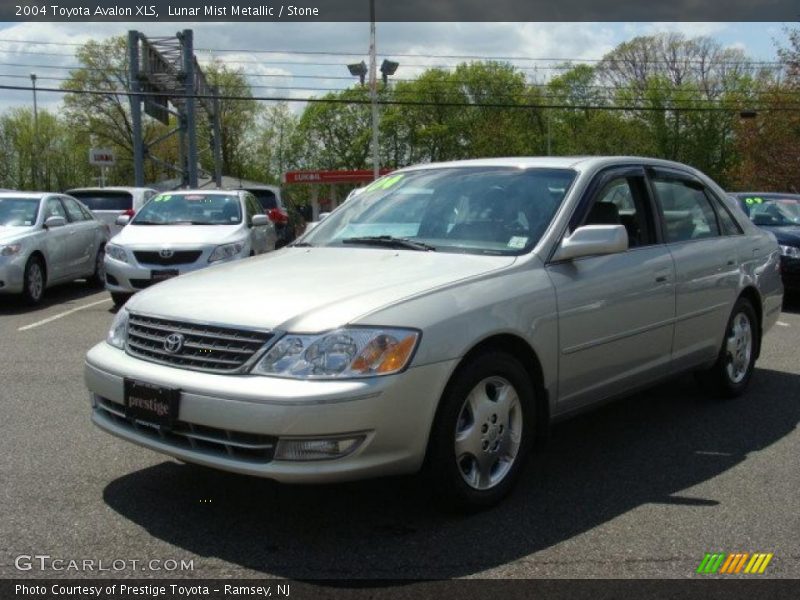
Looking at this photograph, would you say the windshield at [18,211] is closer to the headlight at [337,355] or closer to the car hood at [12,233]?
the car hood at [12,233]

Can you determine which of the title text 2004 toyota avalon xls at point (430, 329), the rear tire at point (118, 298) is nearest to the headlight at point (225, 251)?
the rear tire at point (118, 298)

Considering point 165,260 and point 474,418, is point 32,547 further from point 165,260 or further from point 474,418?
point 165,260

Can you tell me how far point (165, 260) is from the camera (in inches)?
407

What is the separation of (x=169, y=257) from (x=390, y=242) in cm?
628

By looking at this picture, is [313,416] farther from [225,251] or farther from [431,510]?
[225,251]

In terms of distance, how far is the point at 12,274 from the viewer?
10.5 metres

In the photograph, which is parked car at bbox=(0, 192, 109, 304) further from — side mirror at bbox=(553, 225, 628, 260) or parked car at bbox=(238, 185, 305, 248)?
side mirror at bbox=(553, 225, 628, 260)

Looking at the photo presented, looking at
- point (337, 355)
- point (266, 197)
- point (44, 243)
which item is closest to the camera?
point (337, 355)

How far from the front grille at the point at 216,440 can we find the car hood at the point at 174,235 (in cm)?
689

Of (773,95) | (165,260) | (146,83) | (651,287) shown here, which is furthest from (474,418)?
(773,95)

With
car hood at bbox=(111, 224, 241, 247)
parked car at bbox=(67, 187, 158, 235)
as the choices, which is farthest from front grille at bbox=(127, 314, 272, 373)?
parked car at bbox=(67, 187, 158, 235)

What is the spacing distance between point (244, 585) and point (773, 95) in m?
39.3

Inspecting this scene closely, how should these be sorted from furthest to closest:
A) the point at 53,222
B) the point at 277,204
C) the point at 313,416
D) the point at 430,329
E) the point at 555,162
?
the point at 277,204, the point at 53,222, the point at 555,162, the point at 430,329, the point at 313,416
